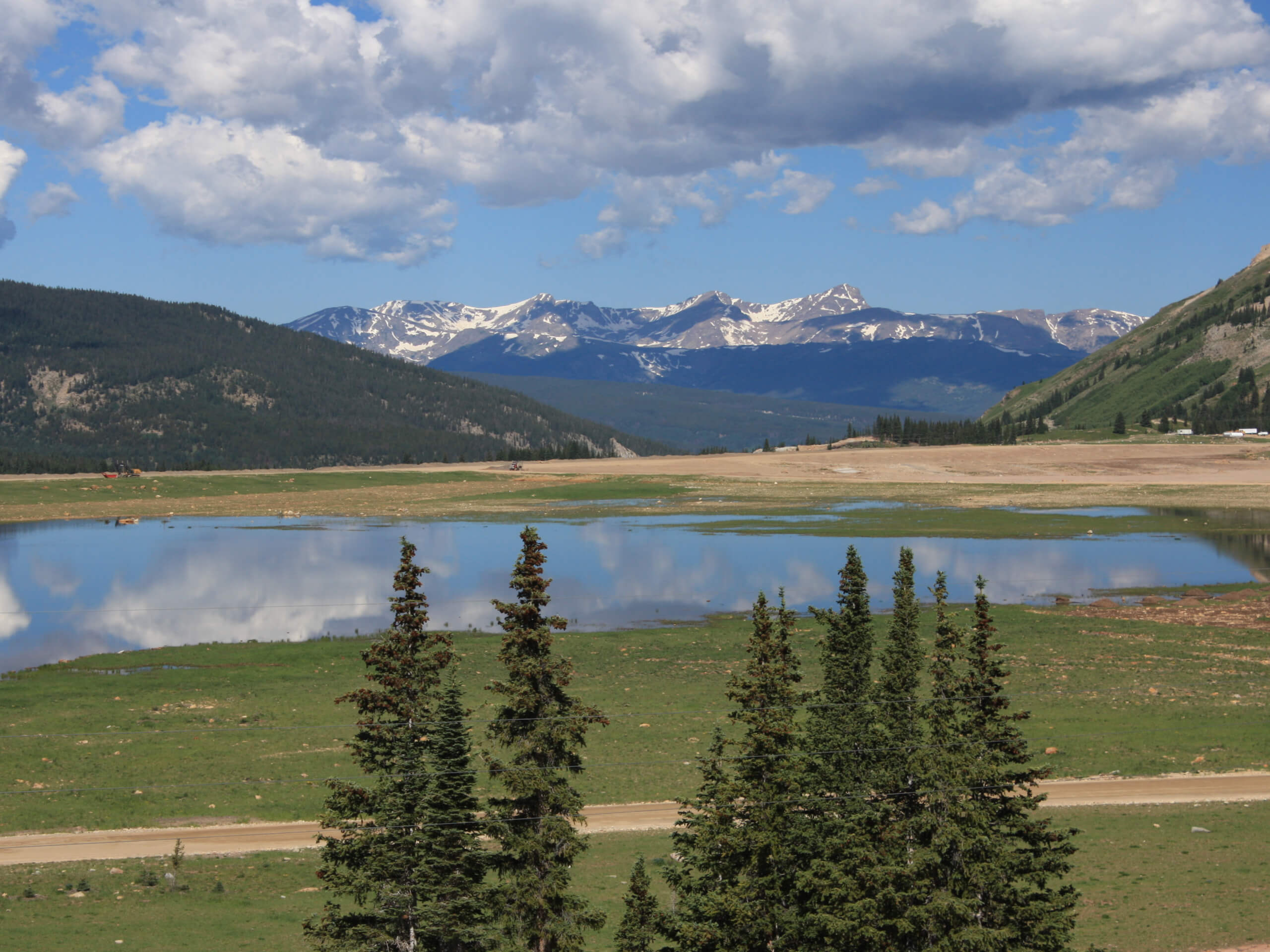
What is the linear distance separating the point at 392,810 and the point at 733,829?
573 centimetres

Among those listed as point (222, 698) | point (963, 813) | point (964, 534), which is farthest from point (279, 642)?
point (964, 534)

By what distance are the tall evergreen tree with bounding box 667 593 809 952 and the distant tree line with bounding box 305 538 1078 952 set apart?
0.04m

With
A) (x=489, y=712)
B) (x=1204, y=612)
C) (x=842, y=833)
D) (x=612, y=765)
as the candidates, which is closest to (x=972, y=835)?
(x=842, y=833)

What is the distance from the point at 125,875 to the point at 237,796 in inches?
244

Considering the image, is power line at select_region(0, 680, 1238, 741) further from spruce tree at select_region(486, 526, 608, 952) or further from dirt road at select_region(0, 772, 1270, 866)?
spruce tree at select_region(486, 526, 608, 952)

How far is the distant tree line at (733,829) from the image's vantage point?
18234 mm

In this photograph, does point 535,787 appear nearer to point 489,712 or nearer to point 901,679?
point 901,679

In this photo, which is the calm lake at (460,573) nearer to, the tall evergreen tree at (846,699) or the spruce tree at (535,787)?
the tall evergreen tree at (846,699)

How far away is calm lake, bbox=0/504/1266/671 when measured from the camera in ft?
202

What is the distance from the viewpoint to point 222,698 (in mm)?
44344

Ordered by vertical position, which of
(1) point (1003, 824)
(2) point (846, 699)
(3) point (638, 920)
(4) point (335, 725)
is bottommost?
(4) point (335, 725)

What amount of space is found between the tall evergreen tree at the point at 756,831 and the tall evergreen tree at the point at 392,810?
181 inches

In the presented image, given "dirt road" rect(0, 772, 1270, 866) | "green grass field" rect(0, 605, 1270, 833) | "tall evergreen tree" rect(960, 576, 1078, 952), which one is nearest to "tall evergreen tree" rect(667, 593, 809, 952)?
"tall evergreen tree" rect(960, 576, 1078, 952)

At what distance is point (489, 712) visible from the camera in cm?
4103
